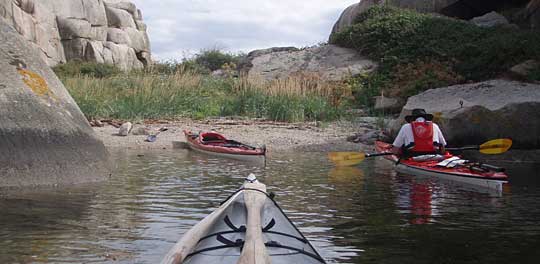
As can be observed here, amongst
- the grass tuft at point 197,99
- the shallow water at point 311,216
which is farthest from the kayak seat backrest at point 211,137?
the grass tuft at point 197,99

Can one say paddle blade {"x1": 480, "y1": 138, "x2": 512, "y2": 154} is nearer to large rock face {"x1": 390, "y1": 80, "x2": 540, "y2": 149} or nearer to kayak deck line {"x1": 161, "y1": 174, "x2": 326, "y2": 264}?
large rock face {"x1": 390, "y1": 80, "x2": 540, "y2": 149}

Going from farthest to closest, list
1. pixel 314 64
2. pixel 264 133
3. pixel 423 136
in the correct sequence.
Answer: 1. pixel 314 64
2. pixel 264 133
3. pixel 423 136

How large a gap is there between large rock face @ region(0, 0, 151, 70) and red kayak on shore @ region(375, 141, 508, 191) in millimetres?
20641

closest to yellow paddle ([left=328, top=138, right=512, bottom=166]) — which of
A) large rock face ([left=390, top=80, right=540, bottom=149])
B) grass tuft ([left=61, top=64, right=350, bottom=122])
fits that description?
large rock face ([left=390, top=80, right=540, bottom=149])

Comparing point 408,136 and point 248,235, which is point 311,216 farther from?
point 408,136

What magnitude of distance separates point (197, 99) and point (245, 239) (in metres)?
15.6

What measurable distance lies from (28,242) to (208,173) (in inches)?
207

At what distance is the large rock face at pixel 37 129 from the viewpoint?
8.17 metres

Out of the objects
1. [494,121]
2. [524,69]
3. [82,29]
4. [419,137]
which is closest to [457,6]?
[524,69]

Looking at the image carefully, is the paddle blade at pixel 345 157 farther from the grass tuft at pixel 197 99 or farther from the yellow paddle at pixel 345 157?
the grass tuft at pixel 197 99

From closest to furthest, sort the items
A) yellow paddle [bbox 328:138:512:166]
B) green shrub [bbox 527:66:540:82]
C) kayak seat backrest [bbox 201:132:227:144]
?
yellow paddle [bbox 328:138:512:166]
kayak seat backrest [bbox 201:132:227:144]
green shrub [bbox 527:66:540:82]

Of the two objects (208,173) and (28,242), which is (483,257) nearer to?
(28,242)

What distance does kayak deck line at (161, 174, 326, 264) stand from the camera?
390cm

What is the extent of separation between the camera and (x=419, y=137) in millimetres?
10930
